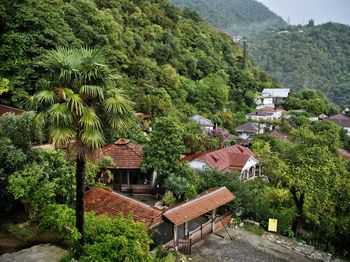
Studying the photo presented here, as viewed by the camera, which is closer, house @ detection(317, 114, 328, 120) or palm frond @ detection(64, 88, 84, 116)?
palm frond @ detection(64, 88, 84, 116)

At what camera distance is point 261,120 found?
2571 inches

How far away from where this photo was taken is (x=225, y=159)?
3359 cm

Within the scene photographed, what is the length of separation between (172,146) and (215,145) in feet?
55.9

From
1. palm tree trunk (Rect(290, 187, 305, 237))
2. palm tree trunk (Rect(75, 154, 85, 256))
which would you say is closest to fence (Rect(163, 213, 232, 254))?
palm tree trunk (Rect(290, 187, 305, 237))

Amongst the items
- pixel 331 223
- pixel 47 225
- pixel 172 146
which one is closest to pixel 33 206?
pixel 47 225

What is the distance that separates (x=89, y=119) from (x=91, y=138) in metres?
0.53

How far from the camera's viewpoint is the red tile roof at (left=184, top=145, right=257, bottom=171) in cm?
3115

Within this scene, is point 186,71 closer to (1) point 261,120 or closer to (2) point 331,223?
(1) point 261,120

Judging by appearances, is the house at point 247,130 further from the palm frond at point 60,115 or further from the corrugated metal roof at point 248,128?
the palm frond at point 60,115

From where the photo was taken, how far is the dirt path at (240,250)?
16172 millimetres

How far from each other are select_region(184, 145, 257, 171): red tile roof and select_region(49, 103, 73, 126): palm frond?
72.4 ft

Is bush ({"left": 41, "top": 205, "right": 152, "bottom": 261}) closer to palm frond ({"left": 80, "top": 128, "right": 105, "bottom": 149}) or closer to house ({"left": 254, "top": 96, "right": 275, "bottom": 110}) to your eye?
palm frond ({"left": 80, "top": 128, "right": 105, "bottom": 149})

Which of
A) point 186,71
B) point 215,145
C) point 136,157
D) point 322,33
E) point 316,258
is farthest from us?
point 322,33

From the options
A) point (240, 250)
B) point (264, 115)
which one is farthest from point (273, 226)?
point (264, 115)
